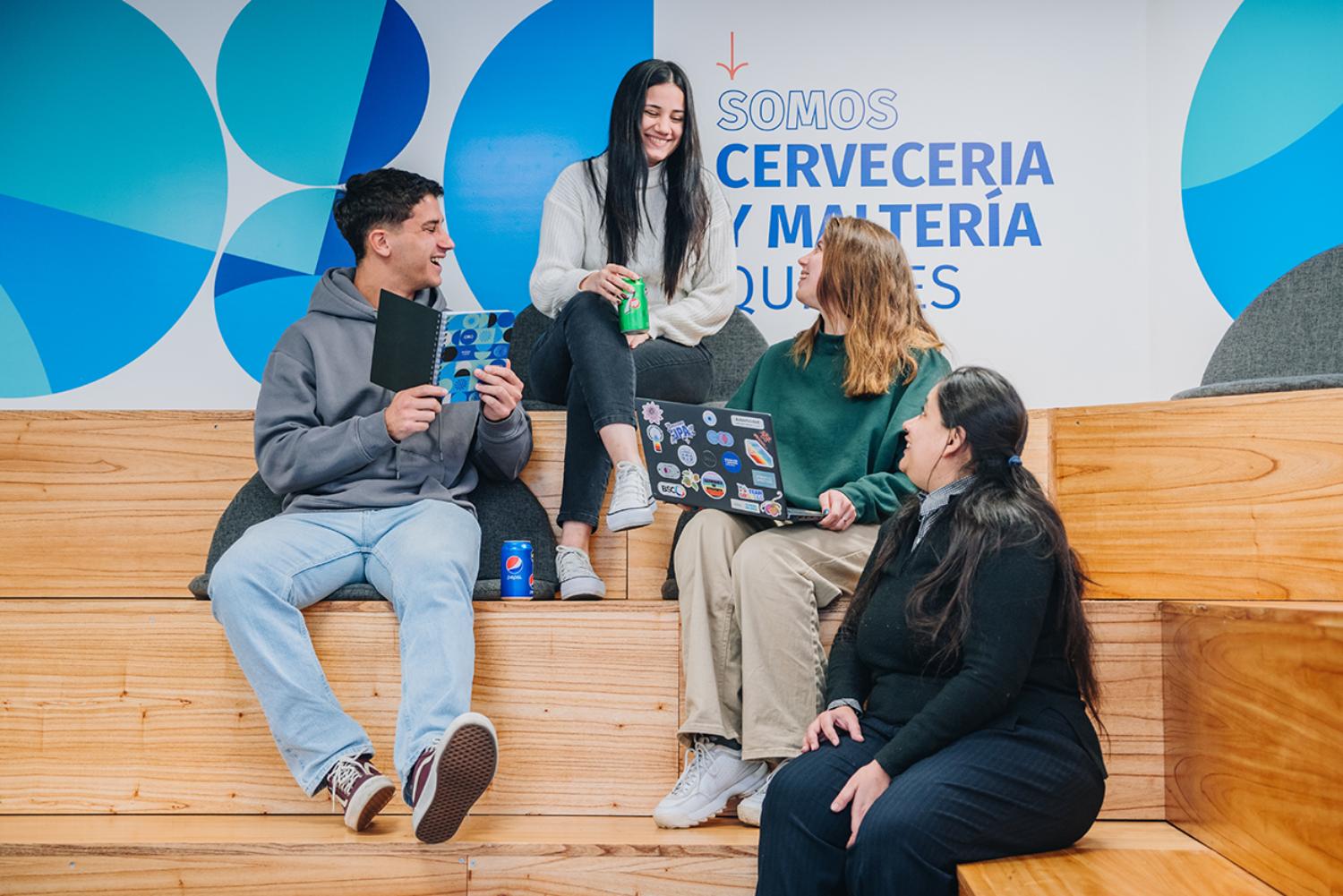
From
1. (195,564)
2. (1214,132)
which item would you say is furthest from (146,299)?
(1214,132)

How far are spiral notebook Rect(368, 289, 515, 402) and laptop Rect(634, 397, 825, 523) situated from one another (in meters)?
0.39

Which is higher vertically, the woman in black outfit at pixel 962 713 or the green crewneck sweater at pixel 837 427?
the green crewneck sweater at pixel 837 427

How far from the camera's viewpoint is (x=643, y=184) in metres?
3.24

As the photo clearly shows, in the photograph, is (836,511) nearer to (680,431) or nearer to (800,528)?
A: (800,528)

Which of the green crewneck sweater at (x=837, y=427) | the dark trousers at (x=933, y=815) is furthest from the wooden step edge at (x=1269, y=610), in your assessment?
the green crewneck sweater at (x=837, y=427)

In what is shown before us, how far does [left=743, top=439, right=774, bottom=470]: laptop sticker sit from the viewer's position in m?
2.36

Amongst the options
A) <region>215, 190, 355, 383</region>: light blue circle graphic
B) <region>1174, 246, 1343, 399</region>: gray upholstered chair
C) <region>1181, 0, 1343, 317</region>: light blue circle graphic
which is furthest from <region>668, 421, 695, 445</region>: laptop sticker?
<region>1181, 0, 1343, 317</region>: light blue circle graphic

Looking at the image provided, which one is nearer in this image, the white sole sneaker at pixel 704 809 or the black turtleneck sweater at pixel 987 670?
the black turtleneck sweater at pixel 987 670

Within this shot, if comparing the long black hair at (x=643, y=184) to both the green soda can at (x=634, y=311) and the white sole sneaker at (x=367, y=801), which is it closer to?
the green soda can at (x=634, y=311)

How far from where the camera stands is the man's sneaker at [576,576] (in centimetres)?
265

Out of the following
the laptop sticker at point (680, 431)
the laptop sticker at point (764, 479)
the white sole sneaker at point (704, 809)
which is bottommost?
the white sole sneaker at point (704, 809)

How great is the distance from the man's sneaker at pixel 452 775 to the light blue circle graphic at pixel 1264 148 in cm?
276

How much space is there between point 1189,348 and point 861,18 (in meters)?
1.46

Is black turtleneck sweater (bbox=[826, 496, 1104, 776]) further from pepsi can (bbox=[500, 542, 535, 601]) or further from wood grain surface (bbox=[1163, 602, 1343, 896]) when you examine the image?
pepsi can (bbox=[500, 542, 535, 601])
